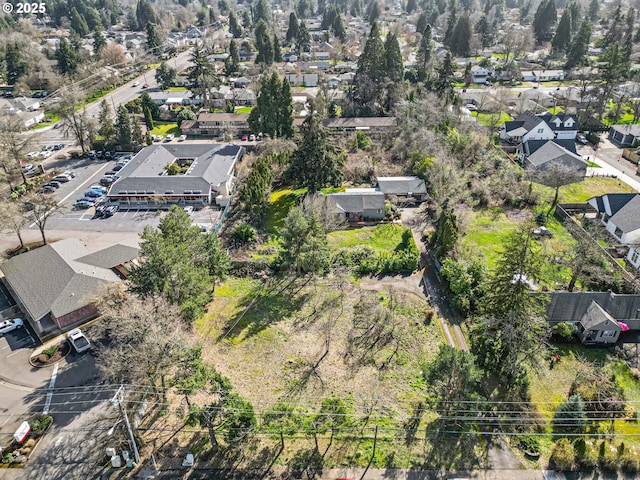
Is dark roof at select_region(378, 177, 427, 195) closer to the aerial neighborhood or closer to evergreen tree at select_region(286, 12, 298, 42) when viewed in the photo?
the aerial neighborhood

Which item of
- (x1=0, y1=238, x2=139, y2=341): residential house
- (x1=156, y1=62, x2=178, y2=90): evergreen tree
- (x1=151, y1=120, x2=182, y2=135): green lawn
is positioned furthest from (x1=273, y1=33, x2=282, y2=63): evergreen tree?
(x1=0, y1=238, x2=139, y2=341): residential house

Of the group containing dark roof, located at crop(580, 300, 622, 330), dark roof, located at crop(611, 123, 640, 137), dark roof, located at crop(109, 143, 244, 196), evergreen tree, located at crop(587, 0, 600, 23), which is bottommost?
dark roof, located at crop(580, 300, 622, 330)

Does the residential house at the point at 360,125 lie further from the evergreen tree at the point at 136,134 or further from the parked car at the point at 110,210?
the parked car at the point at 110,210

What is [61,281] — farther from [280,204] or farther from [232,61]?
[232,61]

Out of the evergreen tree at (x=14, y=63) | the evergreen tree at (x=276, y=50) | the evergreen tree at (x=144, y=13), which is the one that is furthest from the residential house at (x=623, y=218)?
the evergreen tree at (x=144, y=13)

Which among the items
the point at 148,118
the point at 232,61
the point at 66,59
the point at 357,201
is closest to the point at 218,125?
the point at 148,118

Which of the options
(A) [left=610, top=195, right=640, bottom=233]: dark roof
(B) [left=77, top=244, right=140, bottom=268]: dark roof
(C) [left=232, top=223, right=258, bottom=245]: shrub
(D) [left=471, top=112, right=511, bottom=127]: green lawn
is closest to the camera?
(B) [left=77, top=244, right=140, bottom=268]: dark roof
